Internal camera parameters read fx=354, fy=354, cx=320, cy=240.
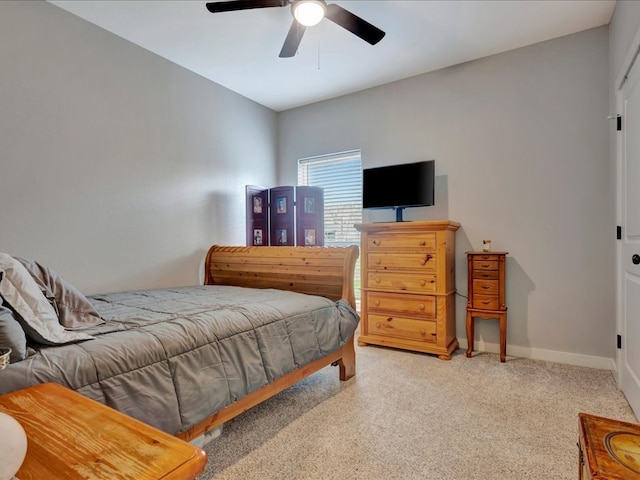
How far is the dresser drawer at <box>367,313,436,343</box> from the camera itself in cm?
305

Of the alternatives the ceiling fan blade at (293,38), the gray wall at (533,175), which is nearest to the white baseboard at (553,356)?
the gray wall at (533,175)

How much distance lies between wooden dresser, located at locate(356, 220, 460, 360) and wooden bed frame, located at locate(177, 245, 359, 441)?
711mm

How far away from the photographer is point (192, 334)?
1.56 m

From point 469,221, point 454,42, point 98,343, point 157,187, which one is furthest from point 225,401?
point 454,42

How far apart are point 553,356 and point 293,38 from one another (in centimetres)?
316

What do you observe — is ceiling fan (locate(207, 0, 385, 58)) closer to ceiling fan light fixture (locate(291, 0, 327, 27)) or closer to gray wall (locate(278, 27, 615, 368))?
ceiling fan light fixture (locate(291, 0, 327, 27))

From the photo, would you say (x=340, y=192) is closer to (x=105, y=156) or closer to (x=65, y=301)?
(x=105, y=156)

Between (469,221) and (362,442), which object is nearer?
(362,442)

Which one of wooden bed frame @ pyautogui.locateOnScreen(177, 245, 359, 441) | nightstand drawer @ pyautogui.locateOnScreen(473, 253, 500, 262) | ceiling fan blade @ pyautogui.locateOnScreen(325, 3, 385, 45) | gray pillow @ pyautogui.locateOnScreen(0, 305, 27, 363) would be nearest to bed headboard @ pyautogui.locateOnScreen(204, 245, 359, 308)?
wooden bed frame @ pyautogui.locateOnScreen(177, 245, 359, 441)

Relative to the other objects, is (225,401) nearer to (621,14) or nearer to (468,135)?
(468,135)

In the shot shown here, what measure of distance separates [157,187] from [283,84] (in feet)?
5.54

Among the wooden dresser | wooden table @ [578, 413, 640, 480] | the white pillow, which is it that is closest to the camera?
wooden table @ [578, 413, 640, 480]

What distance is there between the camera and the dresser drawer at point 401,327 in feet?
10.0

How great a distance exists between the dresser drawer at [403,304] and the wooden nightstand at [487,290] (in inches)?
13.0
